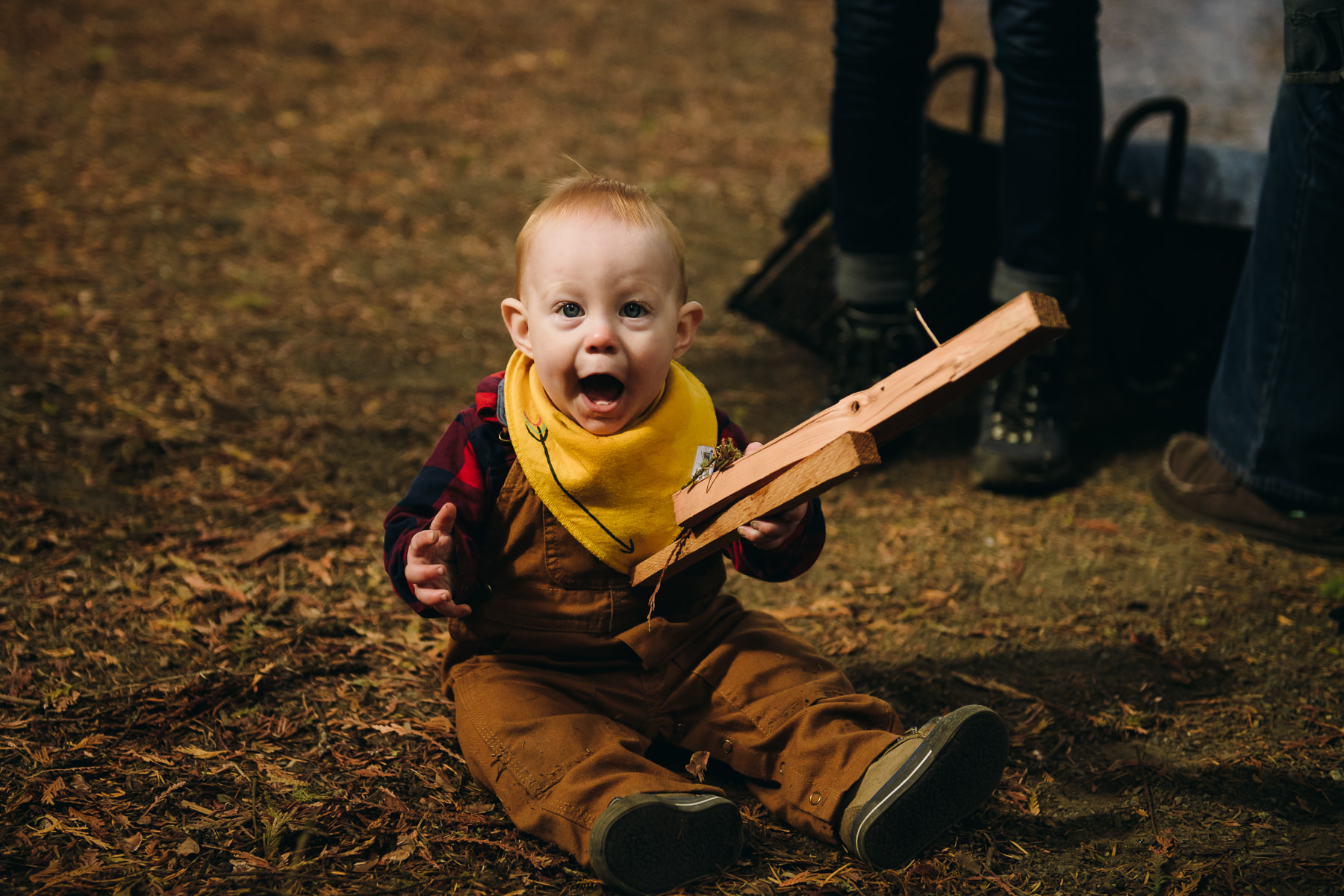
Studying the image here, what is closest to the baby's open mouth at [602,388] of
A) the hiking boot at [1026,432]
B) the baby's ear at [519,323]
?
the baby's ear at [519,323]

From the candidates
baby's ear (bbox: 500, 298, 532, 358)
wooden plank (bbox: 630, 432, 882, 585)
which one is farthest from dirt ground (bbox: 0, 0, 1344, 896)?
baby's ear (bbox: 500, 298, 532, 358)

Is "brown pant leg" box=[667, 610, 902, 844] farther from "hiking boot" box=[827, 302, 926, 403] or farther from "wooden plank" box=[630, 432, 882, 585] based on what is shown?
"hiking boot" box=[827, 302, 926, 403]

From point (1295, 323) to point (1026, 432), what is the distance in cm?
73

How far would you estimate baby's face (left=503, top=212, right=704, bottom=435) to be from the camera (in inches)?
67.8

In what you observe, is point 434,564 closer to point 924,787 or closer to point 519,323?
point 519,323

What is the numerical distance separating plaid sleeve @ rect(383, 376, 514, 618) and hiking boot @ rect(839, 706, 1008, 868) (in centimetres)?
75

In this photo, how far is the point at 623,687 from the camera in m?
1.91

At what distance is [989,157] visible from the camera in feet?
11.6

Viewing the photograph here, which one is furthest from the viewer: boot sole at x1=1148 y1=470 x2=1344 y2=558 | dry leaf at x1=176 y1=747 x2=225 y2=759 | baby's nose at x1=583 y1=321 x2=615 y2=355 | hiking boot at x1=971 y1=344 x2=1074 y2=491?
hiking boot at x1=971 y1=344 x2=1074 y2=491

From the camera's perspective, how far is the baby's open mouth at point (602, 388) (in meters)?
1.79

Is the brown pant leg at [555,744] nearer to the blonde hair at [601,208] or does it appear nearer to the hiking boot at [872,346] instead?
the blonde hair at [601,208]

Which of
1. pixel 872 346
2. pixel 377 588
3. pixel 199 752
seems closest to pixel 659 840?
pixel 199 752

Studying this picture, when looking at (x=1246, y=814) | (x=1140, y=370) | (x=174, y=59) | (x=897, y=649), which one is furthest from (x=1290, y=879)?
(x=174, y=59)

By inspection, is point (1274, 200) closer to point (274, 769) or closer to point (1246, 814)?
point (1246, 814)
